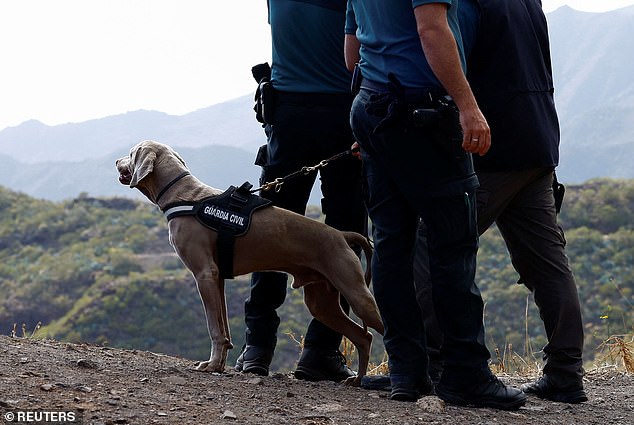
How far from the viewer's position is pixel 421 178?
385 centimetres

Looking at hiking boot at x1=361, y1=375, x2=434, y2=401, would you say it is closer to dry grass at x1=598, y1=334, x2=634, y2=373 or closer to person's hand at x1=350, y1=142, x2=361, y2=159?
person's hand at x1=350, y1=142, x2=361, y2=159

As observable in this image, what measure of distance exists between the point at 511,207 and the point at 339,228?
38.3 inches

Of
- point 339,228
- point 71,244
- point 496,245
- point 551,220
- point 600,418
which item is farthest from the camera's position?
point 71,244

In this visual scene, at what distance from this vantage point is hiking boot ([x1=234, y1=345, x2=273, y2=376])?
484 centimetres

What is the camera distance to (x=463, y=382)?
13.2 ft

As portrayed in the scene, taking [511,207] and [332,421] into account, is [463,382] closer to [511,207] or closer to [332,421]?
[332,421]

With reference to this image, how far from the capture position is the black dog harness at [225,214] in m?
4.45

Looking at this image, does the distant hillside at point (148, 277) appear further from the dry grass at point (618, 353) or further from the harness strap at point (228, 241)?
the harness strap at point (228, 241)

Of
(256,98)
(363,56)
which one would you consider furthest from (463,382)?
(256,98)

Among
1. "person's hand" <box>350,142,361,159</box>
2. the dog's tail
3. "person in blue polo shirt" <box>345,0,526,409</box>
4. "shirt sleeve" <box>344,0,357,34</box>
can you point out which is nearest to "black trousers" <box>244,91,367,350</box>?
"person's hand" <box>350,142,361,159</box>

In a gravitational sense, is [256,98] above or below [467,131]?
above

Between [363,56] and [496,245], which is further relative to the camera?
[496,245]

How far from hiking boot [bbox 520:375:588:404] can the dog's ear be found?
2.43m

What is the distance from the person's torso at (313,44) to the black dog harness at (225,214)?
2.37 feet
